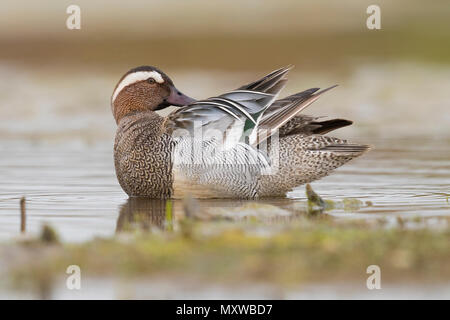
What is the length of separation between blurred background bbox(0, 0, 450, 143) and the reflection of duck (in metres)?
5.83

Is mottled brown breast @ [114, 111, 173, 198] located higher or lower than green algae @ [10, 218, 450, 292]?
higher

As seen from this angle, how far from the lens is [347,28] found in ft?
61.3

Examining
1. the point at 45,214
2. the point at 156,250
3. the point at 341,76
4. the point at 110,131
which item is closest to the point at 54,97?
the point at 110,131

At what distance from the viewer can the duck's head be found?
7.96 meters

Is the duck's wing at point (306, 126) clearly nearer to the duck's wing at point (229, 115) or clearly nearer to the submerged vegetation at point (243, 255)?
the duck's wing at point (229, 115)

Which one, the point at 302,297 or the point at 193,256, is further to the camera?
the point at 193,256

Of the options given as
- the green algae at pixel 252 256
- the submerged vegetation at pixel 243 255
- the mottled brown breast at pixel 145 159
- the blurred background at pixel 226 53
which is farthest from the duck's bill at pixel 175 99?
the blurred background at pixel 226 53

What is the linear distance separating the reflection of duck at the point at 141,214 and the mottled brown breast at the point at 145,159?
109 millimetres

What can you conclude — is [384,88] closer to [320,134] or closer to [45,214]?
[320,134]

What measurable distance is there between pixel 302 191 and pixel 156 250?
341cm

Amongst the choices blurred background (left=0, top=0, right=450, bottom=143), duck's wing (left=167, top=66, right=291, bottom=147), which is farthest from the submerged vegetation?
blurred background (left=0, top=0, right=450, bottom=143)

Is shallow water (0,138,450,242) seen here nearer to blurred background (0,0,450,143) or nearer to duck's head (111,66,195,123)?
duck's head (111,66,195,123)

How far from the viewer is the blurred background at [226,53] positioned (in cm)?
1406

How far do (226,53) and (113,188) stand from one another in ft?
32.6
